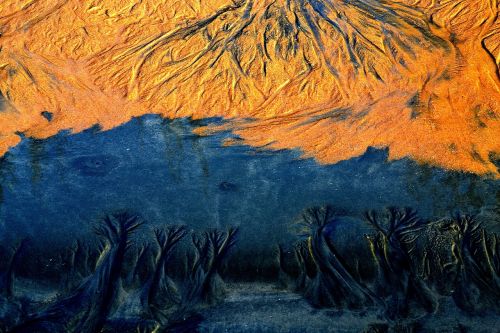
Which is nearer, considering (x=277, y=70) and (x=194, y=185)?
(x=194, y=185)

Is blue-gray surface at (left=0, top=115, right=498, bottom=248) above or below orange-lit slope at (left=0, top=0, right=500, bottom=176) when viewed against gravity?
below

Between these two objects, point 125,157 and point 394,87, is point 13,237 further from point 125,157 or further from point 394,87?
point 394,87

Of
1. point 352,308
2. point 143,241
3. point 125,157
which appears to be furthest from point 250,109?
point 352,308

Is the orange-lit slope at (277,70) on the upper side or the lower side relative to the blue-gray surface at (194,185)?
upper

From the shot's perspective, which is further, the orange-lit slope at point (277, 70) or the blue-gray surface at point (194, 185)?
the orange-lit slope at point (277, 70)

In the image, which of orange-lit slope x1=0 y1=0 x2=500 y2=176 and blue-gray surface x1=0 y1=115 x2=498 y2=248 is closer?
blue-gray surface x1=0 y1=115 x2=498 y2=248
